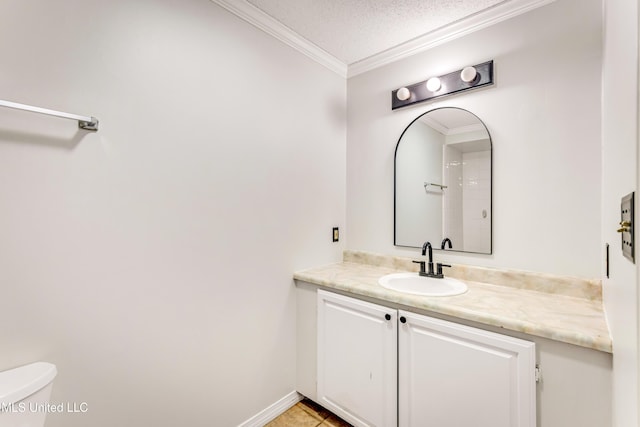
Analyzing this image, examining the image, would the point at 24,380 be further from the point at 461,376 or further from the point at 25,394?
the point at 461,376

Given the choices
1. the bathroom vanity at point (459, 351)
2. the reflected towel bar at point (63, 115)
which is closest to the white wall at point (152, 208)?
the reflected towel bar at point (63, 115)

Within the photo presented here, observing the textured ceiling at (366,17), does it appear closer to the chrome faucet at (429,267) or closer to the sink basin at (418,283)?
the chrome faucet at (429,267)

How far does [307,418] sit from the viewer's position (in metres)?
1.78

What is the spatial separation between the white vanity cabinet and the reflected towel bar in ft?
4.49

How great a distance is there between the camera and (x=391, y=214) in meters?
2.11

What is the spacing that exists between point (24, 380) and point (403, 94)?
7.48ft

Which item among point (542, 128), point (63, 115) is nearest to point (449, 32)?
point (542, 128)

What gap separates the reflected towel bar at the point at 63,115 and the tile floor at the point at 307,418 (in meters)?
1.82

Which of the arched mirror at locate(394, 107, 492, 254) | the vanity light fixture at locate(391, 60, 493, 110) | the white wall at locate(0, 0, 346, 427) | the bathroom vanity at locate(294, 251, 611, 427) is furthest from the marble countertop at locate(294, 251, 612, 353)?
the vanity light fixture at locate(391, 60, 493, 110)

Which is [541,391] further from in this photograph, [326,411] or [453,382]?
[326,411]

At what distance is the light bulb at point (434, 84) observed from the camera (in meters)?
1.82

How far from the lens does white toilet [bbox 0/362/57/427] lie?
32.7 inches

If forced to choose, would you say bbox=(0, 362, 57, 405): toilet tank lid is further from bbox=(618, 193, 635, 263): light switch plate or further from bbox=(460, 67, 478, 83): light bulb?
bbox=(460, 67, 478, 83): light bulb

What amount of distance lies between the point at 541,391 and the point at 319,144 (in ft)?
5.76
